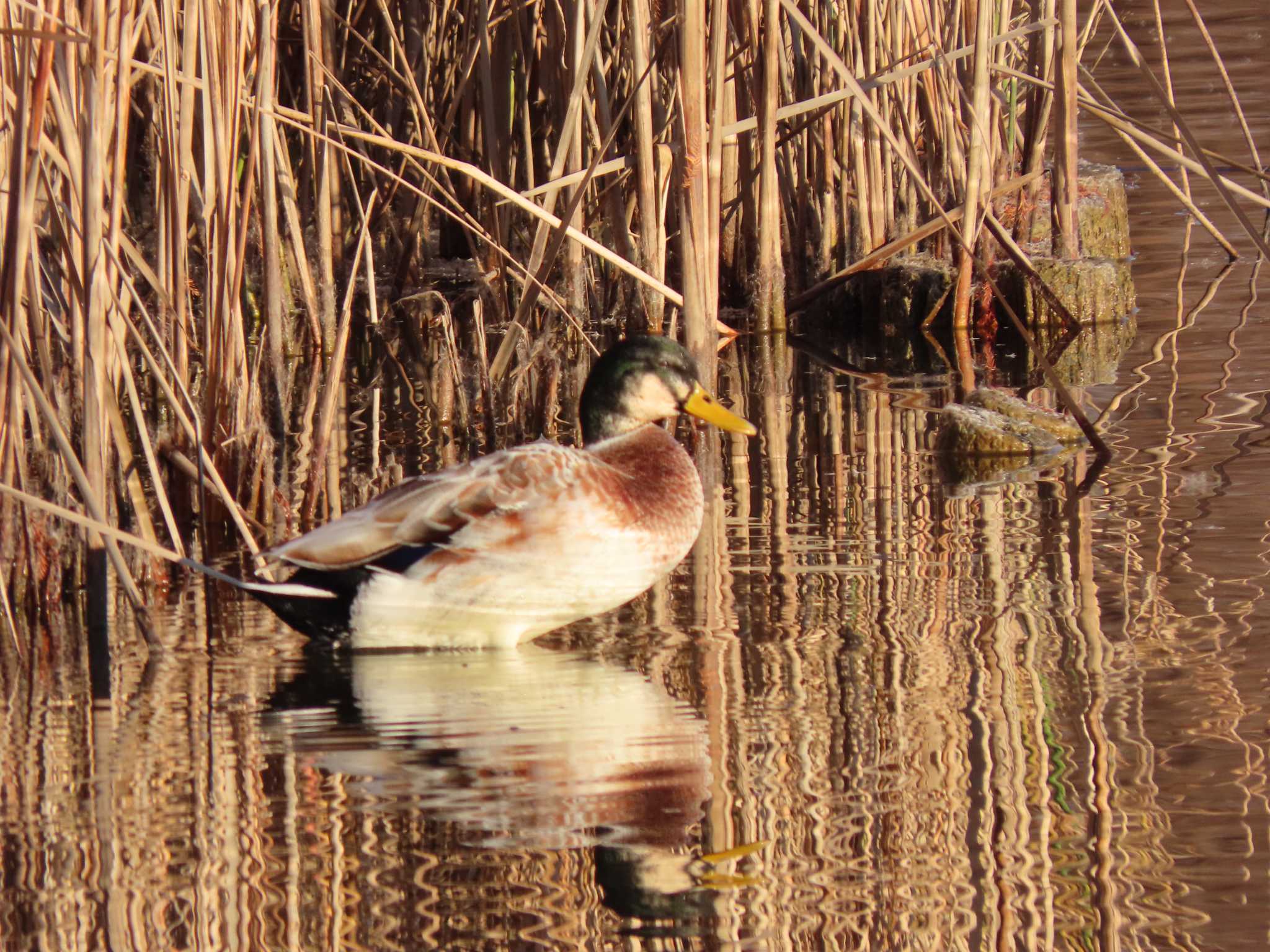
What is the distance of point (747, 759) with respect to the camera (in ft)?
11.6

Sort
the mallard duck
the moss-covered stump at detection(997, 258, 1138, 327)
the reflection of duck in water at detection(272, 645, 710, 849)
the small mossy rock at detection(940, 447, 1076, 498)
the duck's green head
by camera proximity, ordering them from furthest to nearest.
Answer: the moss-covered stump at detection(997, 258, 1138, 327) → the small mossy rock at detection(940, 447, 1076, 498) → the duck's green head → the mallard duck → the reflection of duck in water at detection(272, 645, 710, 849)

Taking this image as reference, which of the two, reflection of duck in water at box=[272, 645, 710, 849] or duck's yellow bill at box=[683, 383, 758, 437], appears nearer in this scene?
reflection of duck in water at box=[272, 645, 710, 849]

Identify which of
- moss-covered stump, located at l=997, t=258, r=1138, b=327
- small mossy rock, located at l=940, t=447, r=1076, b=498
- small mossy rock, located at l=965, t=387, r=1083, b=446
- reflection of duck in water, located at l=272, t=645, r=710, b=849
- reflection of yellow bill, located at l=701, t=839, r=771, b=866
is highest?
moss-covered stump, located at l=997, t=258, r=1138, b=327

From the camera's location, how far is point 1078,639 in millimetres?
4168

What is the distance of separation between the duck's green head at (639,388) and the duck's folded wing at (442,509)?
41 centimetres

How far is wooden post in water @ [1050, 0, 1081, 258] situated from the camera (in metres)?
6.93

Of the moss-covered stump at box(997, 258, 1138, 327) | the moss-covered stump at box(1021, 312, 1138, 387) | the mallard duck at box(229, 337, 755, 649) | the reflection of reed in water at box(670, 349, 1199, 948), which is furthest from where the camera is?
the moss-covered stump at box(997, 258, 1138, 327)

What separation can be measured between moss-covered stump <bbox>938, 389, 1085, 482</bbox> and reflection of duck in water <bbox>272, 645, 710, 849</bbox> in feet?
6.92

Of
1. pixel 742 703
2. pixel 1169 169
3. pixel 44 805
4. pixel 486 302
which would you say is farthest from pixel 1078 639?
pixel 1169 169

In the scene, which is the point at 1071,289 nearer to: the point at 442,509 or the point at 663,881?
the point at 442,509

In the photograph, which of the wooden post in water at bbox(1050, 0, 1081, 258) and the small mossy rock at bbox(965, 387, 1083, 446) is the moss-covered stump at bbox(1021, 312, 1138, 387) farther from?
the small mossy rock at bbox(965, 387, 1083, 446)

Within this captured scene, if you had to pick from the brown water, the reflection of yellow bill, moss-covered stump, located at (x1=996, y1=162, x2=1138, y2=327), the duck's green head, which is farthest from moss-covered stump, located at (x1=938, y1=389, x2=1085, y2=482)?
the reflection of yellow bill

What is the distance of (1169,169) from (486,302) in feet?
17.1

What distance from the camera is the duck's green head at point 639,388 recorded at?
471cm
